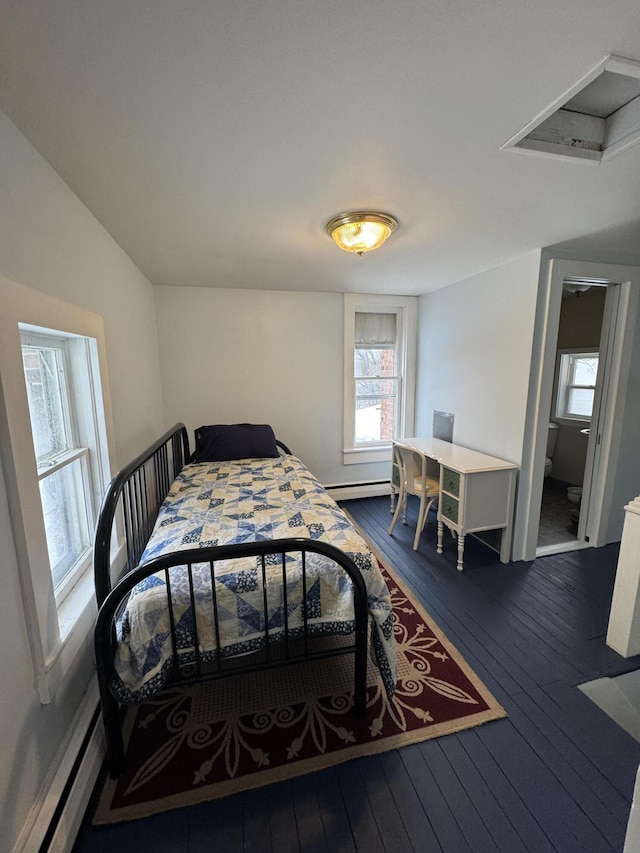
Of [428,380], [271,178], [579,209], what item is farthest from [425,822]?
[428,380]

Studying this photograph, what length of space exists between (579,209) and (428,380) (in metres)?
2.01

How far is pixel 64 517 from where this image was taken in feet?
4.73

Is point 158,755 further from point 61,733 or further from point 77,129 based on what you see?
point 77,129

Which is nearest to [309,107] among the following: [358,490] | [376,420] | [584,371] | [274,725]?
[274,725]

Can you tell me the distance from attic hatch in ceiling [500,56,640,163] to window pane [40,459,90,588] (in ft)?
6.89

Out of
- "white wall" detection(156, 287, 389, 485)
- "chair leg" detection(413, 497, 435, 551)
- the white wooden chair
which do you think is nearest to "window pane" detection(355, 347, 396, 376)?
"white wall" detection(156, 287, 389, 485)

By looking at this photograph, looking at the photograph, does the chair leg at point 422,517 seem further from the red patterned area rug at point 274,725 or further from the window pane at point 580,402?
the window pane at point 580,402

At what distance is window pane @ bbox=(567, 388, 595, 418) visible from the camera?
153 inches

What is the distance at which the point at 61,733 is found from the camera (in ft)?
3.69

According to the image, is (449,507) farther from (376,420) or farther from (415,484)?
(376,420)

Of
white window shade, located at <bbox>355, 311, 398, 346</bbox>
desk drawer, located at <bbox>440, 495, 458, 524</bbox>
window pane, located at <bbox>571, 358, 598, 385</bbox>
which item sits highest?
white window shade, located at <bbox>355, 311, 398, 346</bbox>

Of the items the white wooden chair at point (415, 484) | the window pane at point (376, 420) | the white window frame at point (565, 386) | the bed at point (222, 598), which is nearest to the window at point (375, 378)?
the window pane at point (376, 420)

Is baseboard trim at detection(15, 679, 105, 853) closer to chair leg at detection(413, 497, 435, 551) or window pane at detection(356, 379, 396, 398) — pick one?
chair leg at detection(413, 497, 435, 551)

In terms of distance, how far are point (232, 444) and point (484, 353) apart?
2251 mm
